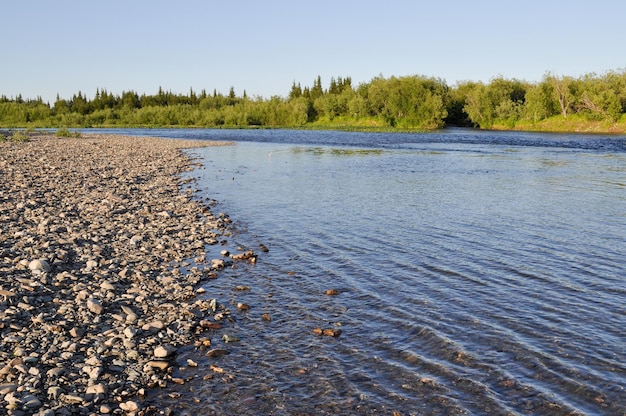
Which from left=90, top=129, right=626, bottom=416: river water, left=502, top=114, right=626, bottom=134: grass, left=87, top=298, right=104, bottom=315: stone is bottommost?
left=90, top=129, right=626, bottom=416: river water

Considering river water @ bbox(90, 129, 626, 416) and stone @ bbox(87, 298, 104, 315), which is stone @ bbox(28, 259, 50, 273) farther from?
river water @ bbox(90, 129, 626, 416)

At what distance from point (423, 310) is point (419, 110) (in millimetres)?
131710

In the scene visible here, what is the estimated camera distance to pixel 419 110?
13788 cm

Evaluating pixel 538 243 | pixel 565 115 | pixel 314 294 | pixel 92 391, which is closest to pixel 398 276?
pixel 314 294

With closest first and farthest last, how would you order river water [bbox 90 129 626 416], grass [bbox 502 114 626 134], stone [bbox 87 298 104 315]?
river water [bbox 90 129 626 416], stone [bbox 87 298 104 315], grass [bbox 502 114 626 134]

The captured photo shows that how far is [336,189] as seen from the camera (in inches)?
1316

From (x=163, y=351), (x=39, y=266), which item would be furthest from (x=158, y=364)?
(x=39, y=266)

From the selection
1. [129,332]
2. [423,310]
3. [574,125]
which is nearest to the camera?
[129,332]

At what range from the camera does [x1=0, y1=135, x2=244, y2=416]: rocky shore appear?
27.3 ft

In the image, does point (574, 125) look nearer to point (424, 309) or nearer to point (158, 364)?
point (424, 309)

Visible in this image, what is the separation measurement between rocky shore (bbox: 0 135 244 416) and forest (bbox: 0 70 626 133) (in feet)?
382

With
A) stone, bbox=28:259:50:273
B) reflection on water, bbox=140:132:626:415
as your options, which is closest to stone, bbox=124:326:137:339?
reflection on water, bbox=140:132:626:415

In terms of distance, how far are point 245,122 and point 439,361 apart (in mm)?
180279

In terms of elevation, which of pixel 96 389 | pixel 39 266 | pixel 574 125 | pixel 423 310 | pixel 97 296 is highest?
pixel 574 125
